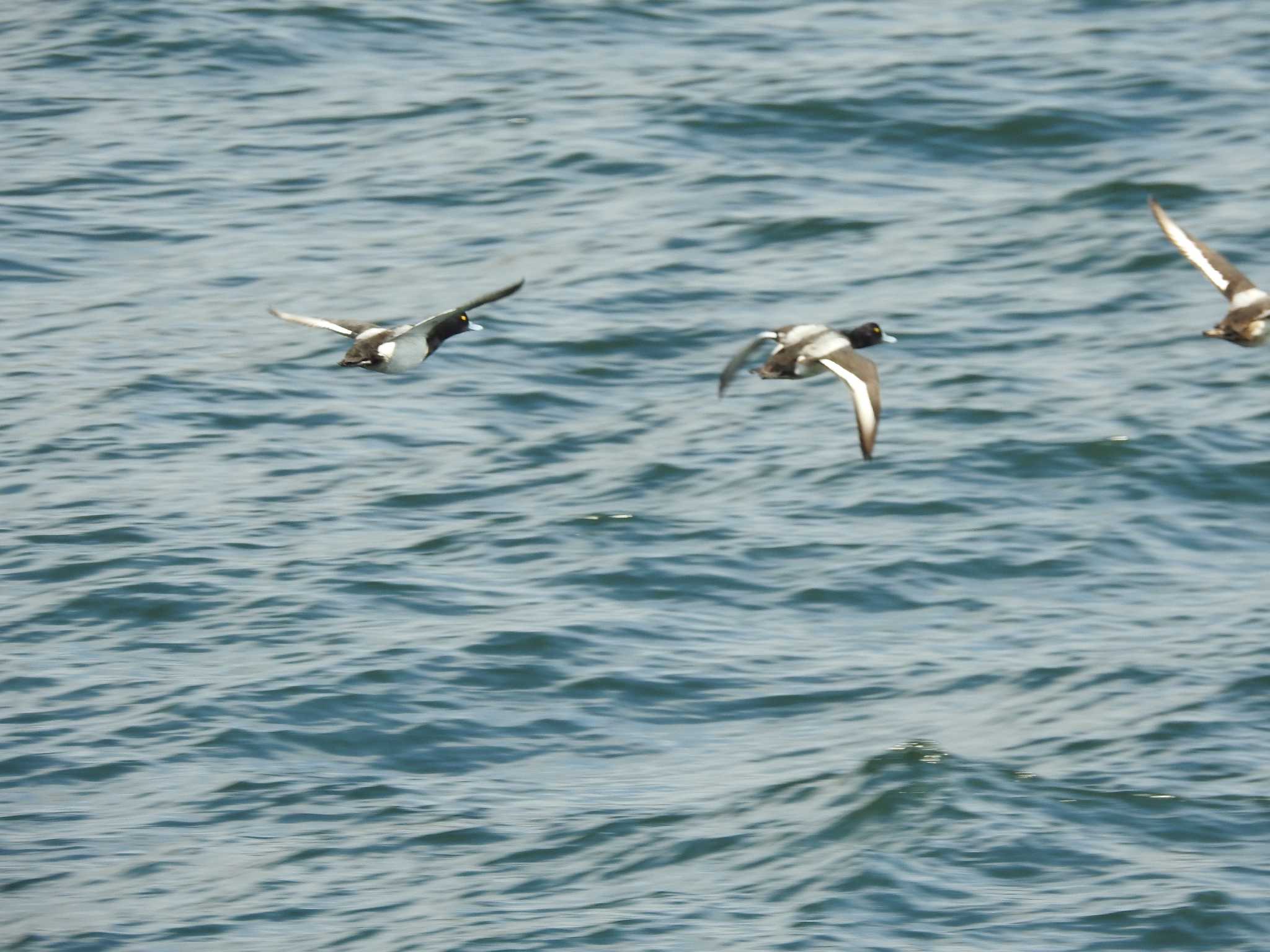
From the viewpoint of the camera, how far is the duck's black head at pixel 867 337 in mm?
13508

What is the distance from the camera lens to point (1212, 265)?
511 inches

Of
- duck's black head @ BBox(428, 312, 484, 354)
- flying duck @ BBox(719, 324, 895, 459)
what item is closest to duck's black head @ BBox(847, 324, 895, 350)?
flying duck @ BBox(719, 324, 895, 459)

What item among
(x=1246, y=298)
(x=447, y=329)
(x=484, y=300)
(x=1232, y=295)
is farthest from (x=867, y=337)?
(x=484, y=300)

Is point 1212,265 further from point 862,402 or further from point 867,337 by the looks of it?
point 862,402

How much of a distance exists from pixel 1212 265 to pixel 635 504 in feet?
16.9

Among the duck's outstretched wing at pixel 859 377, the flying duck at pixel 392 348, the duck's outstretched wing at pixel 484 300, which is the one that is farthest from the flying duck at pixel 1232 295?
the flying duck at pixel 392 348

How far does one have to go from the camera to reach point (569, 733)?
1392 cm

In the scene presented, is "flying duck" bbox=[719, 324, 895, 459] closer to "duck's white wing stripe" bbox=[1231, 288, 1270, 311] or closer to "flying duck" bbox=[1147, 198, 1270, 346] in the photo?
"flying duck" bbox=[1147, 198, 1270, 346]

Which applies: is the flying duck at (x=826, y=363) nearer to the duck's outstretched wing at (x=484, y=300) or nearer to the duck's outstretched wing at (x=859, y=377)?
the duck's outstretched wing at (x=859, y=377)

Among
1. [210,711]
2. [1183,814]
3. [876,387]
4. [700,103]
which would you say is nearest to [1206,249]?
[876,387]

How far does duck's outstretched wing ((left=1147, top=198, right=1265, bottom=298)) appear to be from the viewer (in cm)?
1227

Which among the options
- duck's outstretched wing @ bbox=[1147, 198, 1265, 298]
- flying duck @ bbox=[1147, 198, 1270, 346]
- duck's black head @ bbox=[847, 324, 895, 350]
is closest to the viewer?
flying duck @ bbox=[1147, 198, 1270, 346]

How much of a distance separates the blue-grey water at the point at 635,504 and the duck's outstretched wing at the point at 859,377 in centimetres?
249

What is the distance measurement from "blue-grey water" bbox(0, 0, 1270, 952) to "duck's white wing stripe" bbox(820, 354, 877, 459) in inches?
97.6
